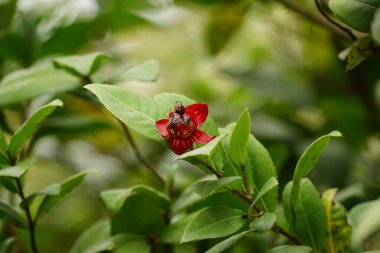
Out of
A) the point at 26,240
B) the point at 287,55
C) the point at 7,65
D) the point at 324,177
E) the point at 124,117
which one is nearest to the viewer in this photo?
the point at 124,117

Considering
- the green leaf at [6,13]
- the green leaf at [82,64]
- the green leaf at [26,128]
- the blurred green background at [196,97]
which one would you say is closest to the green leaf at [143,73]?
the green leaf at [82,64]

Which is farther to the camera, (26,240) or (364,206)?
(26,240)

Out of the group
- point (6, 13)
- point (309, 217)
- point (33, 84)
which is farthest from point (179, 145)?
point (6, 13)

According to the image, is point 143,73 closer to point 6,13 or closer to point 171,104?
point 171,104

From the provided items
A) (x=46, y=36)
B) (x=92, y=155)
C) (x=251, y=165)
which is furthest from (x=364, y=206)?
(x=92, y=155)

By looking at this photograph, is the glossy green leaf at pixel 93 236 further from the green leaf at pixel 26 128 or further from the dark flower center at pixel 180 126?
the dark flower center at pixel 180 126

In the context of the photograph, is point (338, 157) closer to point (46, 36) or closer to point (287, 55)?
point (287, 55)

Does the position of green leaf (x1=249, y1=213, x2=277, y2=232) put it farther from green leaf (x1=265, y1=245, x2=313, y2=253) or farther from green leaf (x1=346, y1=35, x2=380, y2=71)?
green leaf (x1=346, y1=35, x2=380, y2=71)
